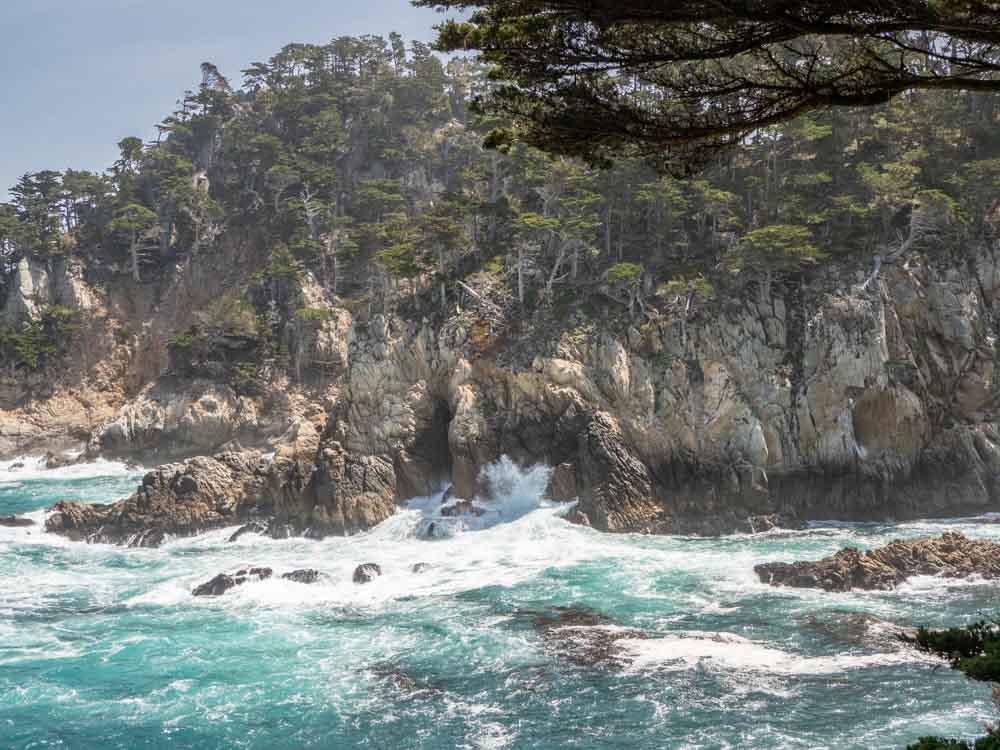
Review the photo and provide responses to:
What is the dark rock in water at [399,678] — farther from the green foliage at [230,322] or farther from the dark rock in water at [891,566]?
the green foliage at [230,322]

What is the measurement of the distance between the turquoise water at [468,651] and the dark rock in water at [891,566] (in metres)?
0.55

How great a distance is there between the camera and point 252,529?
29.6 metres

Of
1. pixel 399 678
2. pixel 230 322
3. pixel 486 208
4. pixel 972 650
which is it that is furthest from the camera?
pixel 230 322

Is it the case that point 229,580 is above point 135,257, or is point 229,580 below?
→ below

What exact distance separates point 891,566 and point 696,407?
9.60 meters

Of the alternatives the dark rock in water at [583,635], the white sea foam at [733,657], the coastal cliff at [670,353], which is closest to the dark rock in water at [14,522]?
Result: the coastal cliff at [670,353]

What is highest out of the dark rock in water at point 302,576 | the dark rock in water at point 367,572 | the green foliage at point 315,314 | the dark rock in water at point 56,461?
the green foliage at point 315,314

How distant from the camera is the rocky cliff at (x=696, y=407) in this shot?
27.8 metres

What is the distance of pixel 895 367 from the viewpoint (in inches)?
1131

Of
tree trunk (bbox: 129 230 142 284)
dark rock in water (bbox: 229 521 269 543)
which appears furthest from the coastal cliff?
tree trunk (bbox: 129 230 142 284)

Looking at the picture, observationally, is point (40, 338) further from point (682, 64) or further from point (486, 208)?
point (682, 64)

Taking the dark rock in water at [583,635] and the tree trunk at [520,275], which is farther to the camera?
the tree trunk at [520,275]

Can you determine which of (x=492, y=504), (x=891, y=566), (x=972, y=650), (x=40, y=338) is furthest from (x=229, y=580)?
(x=40, y=338)

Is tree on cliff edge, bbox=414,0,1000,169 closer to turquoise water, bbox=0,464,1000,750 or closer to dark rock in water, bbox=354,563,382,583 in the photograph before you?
turquoise water, bbox=0,464,1000,750
